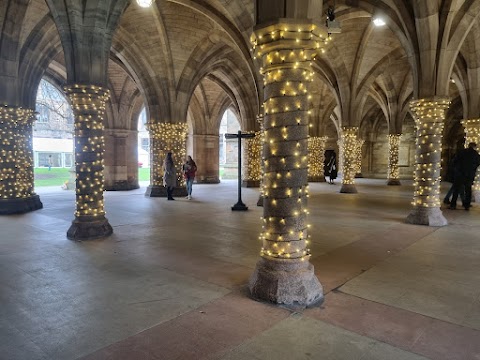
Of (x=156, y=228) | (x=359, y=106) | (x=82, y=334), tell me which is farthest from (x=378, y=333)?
(x=359, y=106)

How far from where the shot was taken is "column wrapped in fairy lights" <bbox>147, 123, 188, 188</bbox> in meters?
12.9

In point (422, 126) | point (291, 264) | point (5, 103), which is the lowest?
point (291, 264)

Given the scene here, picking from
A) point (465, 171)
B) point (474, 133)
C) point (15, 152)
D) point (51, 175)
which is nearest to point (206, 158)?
point (51, 175)

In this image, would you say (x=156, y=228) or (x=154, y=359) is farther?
(x=156, y=228)

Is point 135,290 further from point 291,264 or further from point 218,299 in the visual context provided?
point 291,264

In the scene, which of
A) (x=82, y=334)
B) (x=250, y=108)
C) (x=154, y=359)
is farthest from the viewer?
(x=250, y=108)

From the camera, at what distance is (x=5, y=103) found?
858 cm

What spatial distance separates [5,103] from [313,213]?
8349 millimetres

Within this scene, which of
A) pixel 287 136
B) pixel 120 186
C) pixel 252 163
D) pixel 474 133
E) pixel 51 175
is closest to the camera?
pixel 287 136

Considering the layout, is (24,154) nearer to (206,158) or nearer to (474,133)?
(206,158)

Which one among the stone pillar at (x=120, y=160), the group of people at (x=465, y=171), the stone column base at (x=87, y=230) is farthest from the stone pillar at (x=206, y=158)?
the stone column base at (x=87, y=230)

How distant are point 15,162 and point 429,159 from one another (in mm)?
10242

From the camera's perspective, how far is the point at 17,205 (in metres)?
8.89

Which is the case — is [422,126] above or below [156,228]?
above
